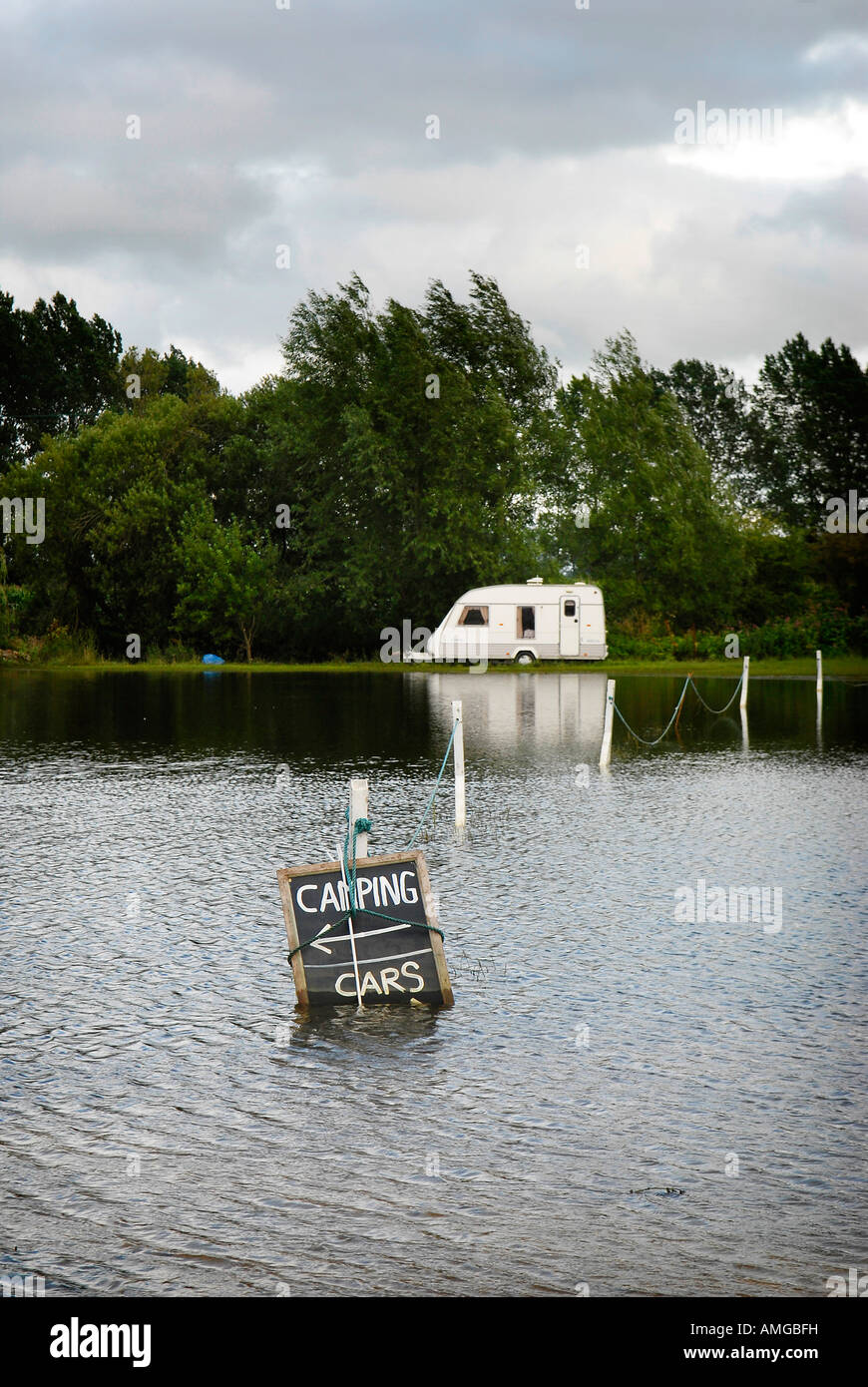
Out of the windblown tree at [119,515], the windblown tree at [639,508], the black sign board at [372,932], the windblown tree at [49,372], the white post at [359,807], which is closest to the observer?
the black sign board at [372,932]

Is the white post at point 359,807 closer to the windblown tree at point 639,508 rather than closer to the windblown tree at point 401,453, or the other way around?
the windblown tree at point 401,453

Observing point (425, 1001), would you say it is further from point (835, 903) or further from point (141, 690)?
point (141, 690)

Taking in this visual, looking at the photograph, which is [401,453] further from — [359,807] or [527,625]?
[359,807]

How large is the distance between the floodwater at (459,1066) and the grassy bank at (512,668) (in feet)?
113

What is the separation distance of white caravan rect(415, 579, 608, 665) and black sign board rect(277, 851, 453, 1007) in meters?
43.6

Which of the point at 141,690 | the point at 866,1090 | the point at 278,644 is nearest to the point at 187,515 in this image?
the point at 278,644

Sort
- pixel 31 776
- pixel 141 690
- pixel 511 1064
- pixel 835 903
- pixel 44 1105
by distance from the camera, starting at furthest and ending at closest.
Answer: pixel 141 690
pixel 31 776
pixel 835 903
pixel 511 1064
pixel 44 1105

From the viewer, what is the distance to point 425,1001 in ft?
25.4

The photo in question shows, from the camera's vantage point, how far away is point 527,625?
51.6m

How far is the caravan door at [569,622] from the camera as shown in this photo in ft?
169

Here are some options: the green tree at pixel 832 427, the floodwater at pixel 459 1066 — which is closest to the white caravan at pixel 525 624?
the green tree at pixel 832 427

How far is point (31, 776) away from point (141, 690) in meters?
20.6

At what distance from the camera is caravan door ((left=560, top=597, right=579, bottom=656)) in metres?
51.4

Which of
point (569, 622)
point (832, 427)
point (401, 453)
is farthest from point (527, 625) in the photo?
point (832, 427)
